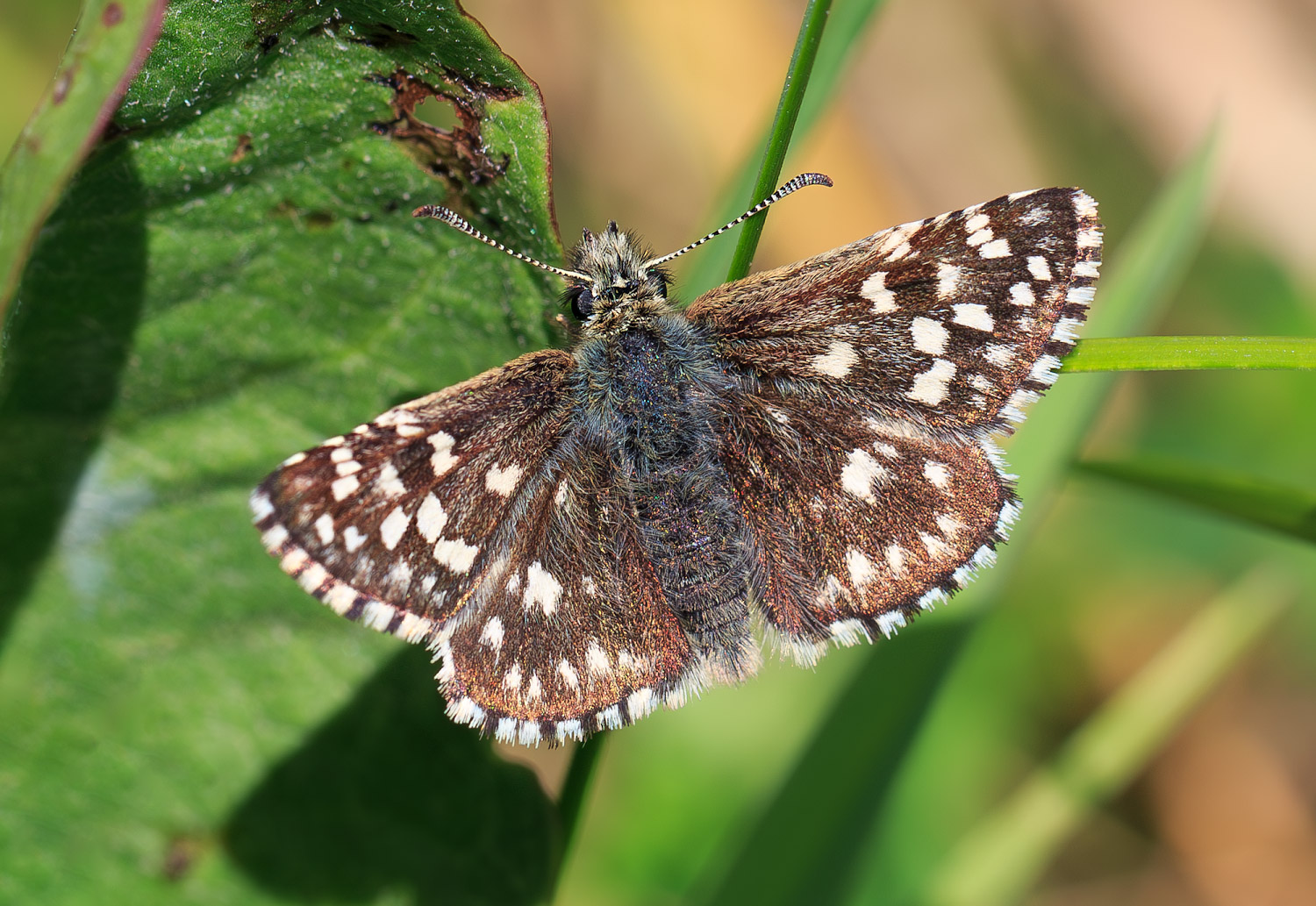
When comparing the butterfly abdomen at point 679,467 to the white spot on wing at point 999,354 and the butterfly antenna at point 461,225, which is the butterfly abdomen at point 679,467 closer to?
the butterfly antenna at point 461,225

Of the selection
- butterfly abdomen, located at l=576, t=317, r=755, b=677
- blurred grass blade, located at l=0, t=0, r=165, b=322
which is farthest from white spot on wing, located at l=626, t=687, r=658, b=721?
blurred grass blade, located at l=0, t=0, r=165, b=322

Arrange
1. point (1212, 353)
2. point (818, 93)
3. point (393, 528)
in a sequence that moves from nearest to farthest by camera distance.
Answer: point (1212, 353) < point (393, 528) < point (818, 93)

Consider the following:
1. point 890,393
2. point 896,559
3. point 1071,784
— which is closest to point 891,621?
point 896,559

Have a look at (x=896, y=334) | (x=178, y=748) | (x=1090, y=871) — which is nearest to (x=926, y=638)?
(x=896, y=334)

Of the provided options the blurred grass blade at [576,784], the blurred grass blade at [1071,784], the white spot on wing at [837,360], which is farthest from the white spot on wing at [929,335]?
the blurred grass blade at [1071,784]

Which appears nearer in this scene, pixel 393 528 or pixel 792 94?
pixel 792 94

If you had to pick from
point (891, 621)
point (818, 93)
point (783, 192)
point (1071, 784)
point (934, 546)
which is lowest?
A: point (1071, 784)

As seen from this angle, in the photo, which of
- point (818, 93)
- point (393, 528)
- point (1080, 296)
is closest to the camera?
point (1080, 296)

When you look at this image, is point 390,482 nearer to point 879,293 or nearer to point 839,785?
point 879,293
